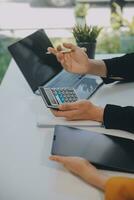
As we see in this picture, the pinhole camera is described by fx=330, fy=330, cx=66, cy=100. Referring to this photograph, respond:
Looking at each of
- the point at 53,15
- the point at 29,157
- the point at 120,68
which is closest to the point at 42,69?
the point at 120,68

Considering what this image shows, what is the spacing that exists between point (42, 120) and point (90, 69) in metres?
0.32

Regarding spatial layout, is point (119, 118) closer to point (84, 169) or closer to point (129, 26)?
point (84, 169)

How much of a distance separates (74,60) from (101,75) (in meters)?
0.12

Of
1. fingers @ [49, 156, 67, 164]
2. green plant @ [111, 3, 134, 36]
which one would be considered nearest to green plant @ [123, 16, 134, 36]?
green plant @ [111, 3, 134, 36]

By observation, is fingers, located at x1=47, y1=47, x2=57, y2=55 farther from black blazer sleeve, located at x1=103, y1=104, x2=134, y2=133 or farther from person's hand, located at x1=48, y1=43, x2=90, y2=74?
black blazer sleeve, located at x1=103, y1=104, x2=134, y2=133

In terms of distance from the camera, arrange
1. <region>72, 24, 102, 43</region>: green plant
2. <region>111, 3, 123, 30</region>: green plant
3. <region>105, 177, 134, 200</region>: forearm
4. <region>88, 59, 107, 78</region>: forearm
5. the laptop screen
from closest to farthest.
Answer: <region>105, 177, 134, 200</region>: forearm, the laptop screen, <region>88, 59, 107, 78</region>: forearm, <region>72, 24, 102, 43</region>: green plant, <region>111, 3, 123, 30</region>: green plant

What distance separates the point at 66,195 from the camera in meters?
0.73

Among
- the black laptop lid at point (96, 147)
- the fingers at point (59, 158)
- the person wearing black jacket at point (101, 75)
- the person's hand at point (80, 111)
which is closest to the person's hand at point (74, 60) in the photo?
the person wearing black jacket at point (101, 75)

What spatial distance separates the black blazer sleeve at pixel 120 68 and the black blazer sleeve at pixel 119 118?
0.28 meters

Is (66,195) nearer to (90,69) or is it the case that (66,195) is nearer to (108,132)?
(108,132)

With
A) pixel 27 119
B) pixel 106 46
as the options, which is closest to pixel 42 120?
pixel 27 119

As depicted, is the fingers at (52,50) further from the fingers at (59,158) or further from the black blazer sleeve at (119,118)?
the fingers at (59,158)

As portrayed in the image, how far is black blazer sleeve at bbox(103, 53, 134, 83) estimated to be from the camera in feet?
4.12

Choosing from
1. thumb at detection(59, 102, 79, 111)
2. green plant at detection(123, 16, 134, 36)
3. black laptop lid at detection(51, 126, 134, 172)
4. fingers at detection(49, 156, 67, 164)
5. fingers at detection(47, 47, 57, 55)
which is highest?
fingers at detection(47, 47, 57, 55)
